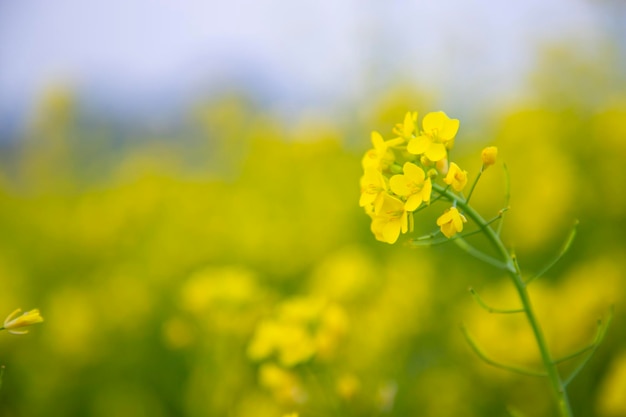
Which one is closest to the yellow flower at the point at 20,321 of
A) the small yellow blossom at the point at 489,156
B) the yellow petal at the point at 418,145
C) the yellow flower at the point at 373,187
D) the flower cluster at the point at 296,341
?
the flower cluster at the point at 296,341

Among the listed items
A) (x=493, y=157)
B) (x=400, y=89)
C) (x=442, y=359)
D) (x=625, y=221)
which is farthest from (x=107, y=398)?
(x=400, y=89)

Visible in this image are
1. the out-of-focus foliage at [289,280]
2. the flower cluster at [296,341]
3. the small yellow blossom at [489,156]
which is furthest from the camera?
the out-of-focus foliage at [289,280]

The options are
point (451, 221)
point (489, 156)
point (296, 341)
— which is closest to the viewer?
point (451, 221)

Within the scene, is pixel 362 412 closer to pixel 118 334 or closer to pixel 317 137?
pixel 118 334

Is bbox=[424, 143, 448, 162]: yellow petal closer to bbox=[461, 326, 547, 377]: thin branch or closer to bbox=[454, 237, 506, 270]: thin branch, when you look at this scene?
bbox=[454, 237, 506, 270]: thin branch

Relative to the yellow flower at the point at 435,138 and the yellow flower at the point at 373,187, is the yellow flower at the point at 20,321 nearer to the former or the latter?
the yellow flower at the point at 373,187

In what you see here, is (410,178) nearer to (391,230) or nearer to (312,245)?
(391,230)

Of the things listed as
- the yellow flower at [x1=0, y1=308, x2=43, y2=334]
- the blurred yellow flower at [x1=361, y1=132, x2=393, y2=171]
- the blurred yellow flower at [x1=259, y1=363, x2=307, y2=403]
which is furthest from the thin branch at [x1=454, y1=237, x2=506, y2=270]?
the yellow flower at [x1=0, y1=308, x2=43, y2=334]

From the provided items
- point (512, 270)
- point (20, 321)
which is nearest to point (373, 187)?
point (512, 270)
